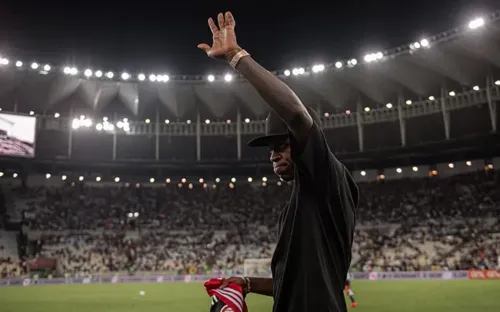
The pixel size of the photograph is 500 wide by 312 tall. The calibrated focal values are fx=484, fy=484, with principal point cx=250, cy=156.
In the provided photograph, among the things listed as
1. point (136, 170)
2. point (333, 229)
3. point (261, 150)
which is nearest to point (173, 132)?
point (136, 170)

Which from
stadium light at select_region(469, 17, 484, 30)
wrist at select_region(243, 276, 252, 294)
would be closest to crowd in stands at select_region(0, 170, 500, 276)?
stadium light at select_region(469, 17, 484, 30)

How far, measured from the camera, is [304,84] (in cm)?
5109

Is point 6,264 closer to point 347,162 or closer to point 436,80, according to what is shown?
point 347,162

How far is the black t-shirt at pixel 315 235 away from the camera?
8.37 ft

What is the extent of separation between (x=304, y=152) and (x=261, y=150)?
181 feet

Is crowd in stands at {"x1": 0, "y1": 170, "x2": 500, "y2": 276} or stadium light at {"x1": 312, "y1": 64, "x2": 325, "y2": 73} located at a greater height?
stadium light at {"x1": 312, "y1": 64, "x2": 325, "y2": 73}

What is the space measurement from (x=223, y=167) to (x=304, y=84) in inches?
545

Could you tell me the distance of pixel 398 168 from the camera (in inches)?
2094

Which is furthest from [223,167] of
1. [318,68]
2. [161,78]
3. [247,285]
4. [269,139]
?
[269,139]

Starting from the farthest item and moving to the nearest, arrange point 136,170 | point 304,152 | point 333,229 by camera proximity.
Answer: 1. point 136,170
2. point 333,229
3. point 304,152

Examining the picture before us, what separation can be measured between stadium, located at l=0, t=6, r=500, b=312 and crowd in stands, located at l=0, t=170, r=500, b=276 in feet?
0.56

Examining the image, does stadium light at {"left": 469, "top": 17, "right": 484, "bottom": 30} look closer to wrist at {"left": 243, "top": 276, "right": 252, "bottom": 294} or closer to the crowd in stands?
the crowd in stands

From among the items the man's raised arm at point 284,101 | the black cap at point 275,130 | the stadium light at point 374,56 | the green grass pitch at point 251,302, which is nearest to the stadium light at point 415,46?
the stadium light at point 374,56

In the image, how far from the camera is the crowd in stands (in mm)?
42094
